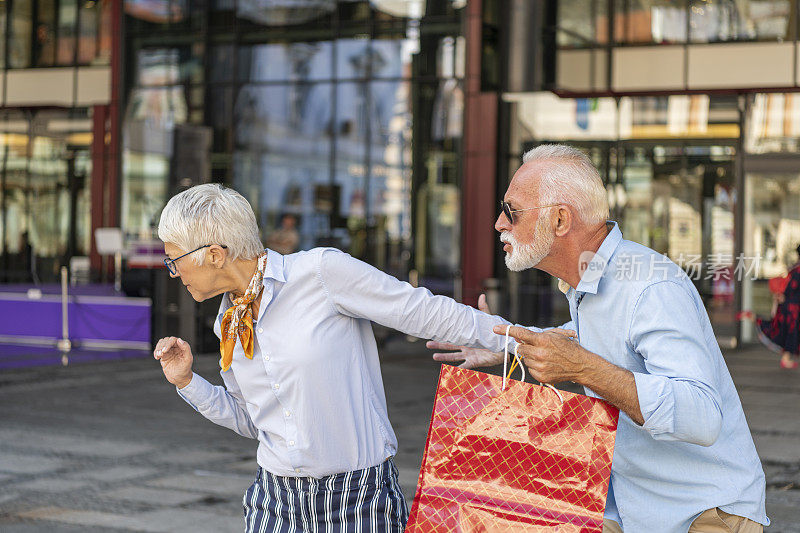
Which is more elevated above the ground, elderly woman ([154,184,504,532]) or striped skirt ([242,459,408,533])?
elderly woman ([154,184,504,532])

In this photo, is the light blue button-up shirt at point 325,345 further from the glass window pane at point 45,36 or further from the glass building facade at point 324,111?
the glass window pane at point 45,36

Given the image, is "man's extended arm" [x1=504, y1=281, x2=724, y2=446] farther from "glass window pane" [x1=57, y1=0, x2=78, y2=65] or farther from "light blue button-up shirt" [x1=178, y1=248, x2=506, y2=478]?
"glass window pane" [x1=57, y1=0, x2=78, y2=65]

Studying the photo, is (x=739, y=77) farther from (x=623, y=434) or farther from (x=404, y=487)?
(x=623, y=434)

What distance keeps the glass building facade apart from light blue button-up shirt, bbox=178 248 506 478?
18772 millimetres

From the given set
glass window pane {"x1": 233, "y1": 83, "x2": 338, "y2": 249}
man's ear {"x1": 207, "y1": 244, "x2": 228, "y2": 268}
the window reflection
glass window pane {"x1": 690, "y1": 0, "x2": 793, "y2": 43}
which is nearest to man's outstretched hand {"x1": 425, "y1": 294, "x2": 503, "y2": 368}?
man's ear {"x1": 207, "y1": 244, "x2": 228, "y2": 268}

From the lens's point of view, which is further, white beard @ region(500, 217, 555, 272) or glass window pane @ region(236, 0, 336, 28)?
glass window pane @ region(236, 0, 336, 28)

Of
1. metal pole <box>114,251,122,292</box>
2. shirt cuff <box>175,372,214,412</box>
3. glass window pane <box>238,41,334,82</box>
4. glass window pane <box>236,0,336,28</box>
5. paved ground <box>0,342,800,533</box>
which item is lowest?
paved ground <box>0,342,800,533</box>

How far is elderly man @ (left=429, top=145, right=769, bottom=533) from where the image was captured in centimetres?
223

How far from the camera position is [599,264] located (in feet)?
8.21

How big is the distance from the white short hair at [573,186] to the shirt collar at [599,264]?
0.06m

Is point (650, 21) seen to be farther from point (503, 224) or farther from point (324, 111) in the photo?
point (503, 224)

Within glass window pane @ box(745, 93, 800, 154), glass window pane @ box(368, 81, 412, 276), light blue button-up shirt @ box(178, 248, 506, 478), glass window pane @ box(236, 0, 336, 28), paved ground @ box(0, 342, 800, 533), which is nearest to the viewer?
light blue button-up shirt @ box(178, 248, 506, 478)

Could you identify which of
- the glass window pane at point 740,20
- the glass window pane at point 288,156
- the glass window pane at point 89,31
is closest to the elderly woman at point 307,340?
the glass window pane at point 740,20

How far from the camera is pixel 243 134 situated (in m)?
23.9
